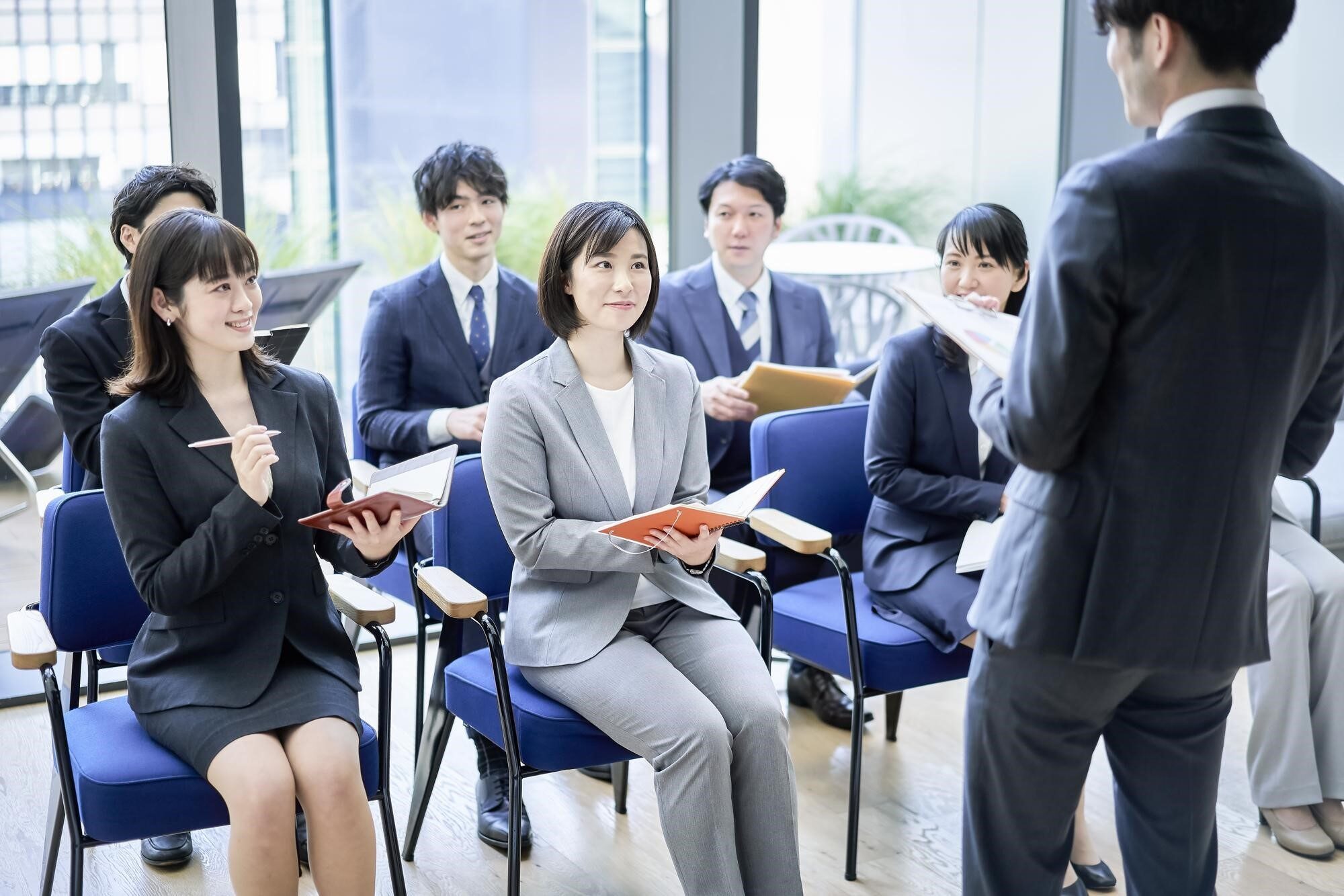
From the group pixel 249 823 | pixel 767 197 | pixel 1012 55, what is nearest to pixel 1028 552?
pixel 249 823

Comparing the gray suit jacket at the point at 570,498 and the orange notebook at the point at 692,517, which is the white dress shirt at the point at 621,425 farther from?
the orange notebook at the point at 692,517

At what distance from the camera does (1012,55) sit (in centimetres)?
552

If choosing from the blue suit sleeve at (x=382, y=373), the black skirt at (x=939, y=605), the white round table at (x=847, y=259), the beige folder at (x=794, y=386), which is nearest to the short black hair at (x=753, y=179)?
the beige folder at (x=794, y=386)

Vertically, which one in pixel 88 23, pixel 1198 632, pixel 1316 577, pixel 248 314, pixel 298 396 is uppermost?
pixel 88 23

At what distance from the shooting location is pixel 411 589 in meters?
3.08

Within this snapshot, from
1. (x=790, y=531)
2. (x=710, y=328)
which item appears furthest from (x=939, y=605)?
(x=710, y=328)

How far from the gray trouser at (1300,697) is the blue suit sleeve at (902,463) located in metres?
0.72

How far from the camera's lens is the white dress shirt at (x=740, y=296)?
143 inches

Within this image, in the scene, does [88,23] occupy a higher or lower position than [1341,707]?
higher

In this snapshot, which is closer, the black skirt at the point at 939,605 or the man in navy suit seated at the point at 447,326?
the black skirt at the point at 939,605

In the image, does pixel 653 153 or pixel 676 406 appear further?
pixel 653 153

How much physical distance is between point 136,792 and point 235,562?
1.30 feet

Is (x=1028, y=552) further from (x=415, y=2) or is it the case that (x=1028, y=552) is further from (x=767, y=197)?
(x=415, y=2)

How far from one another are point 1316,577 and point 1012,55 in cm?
319
